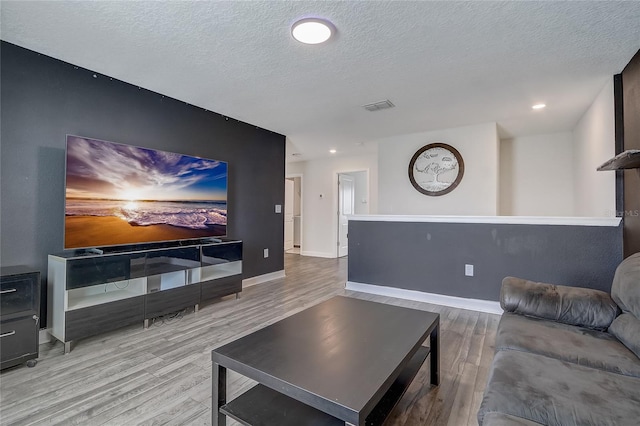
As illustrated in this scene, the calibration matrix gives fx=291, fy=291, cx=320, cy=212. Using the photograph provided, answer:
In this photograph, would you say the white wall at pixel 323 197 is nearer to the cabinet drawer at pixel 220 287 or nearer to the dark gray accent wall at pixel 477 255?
the dark gray accent wall at pixel 477 255

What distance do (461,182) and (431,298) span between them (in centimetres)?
186

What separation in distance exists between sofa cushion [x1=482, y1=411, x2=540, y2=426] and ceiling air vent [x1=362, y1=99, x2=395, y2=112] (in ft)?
9.88

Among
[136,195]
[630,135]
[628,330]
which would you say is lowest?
[628,330]

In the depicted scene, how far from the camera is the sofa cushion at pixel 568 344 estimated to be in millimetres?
1344

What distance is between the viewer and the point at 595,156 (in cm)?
325

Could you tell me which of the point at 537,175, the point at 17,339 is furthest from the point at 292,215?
the point at 17,339

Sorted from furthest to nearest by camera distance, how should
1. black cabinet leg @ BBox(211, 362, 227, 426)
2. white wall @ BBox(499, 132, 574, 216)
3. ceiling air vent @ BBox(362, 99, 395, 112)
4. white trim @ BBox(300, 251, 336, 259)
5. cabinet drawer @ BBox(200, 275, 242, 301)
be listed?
white trim @ BBox(300, 251, 336, 259), white wall @ BBox(499, 132, 574, 216), ceiling air vent @ BBox(362, 99, 395, 112), cabinet drawer @ BBox(200, 275, 242, 301), black cabinet leg @ BBox(211, 362, 227, 426)

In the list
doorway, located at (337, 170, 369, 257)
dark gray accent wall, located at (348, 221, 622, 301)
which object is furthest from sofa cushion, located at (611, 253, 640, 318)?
doorway, located at (337, 170, 369, 257)

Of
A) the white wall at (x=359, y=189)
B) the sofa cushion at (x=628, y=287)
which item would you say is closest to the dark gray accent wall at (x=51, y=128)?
the sofa cushion at (x=628, y=287)

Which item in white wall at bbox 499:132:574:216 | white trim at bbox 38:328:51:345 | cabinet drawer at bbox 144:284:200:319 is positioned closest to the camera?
white trim at bbox 38:328:51:345

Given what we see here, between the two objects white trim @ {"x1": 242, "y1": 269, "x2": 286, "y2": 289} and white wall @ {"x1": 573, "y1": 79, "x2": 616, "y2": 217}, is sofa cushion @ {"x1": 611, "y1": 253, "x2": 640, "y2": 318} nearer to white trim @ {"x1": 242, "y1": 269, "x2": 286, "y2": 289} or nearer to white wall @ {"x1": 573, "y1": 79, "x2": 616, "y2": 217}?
white wall @ {"x1": 573, "y1": 79, "x2": 616, "y2": 217}

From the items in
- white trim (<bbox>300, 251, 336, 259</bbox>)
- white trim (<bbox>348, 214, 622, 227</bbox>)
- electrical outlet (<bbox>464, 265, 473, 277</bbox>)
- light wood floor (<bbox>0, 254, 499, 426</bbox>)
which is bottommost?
light wood floor (<bbox>0, 254, 499, 426</bbox>)

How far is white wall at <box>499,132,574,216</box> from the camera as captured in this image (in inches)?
178

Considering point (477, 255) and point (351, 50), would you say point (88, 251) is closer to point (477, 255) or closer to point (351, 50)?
point (351, 50)
